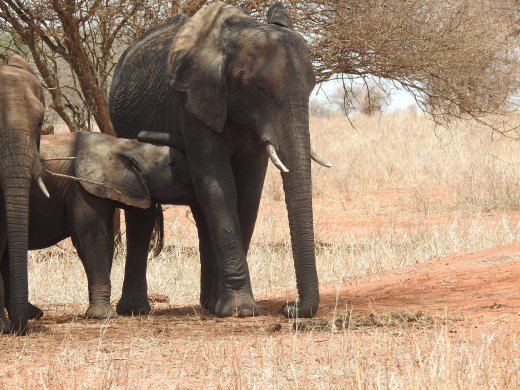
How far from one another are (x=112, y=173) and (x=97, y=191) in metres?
0.20

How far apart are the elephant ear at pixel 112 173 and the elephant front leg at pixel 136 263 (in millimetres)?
438

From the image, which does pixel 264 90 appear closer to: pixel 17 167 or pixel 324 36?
pixel 17 167

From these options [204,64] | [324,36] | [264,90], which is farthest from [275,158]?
[324,36]

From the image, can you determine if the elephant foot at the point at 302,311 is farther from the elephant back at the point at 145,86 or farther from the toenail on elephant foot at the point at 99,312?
the elephant back at the point at 145,86

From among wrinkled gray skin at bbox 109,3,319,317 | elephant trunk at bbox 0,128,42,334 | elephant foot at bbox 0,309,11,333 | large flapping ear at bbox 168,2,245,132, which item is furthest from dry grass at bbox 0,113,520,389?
large flapping ear at bbox 168,2,245,132

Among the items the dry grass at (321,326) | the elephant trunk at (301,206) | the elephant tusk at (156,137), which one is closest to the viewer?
the dry grass at (321,326)

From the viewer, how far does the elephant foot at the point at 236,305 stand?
8602mm

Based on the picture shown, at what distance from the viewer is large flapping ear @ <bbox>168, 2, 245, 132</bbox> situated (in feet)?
28.1

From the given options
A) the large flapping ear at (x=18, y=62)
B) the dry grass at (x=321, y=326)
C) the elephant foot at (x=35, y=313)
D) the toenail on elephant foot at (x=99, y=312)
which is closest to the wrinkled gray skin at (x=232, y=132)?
the dry grass at (x=321, y=326)

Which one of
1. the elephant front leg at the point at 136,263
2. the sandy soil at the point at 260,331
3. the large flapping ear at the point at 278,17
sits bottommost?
the sandy soil at the point at 260,331

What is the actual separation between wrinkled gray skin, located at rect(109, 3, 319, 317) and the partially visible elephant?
1.63 metres

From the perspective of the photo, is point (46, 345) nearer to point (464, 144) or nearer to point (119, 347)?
point (119, 347)

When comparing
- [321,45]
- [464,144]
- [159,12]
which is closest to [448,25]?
[321,45]

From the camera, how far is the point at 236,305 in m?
8.64
